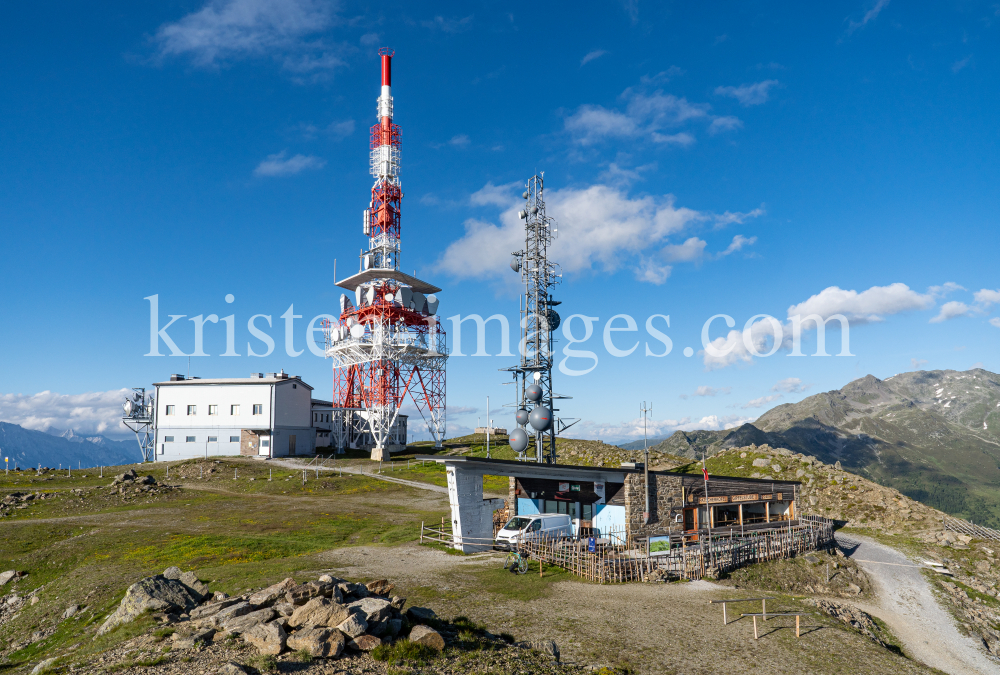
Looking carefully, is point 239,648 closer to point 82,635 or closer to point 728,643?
point 82,635

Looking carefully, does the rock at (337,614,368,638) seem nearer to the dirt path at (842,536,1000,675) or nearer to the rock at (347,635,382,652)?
the rock at (347,635,382,652)

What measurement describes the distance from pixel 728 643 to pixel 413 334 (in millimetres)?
61599

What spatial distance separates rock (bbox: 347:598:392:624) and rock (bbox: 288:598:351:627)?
1.24 feet

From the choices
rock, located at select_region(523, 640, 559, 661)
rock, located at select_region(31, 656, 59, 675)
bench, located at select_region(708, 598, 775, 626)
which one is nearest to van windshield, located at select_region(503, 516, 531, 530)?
bench, located at select_region(708, 598, 775, 626)

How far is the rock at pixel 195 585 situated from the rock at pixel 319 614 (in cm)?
658

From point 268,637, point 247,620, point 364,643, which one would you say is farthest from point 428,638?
point 247,620

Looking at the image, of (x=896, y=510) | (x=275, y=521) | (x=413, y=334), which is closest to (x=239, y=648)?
(x=275, y=521)

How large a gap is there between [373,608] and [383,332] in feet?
199

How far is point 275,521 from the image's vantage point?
115 feet

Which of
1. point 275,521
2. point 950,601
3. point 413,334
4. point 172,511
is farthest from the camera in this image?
point 413,334

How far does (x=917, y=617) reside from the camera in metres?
23.3

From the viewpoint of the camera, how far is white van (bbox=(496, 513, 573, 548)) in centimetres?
2619

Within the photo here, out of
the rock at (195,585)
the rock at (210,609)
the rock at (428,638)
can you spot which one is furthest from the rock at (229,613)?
the rock at (428,638)

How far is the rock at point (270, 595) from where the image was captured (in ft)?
48.3
